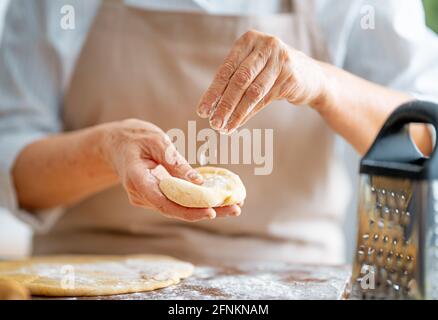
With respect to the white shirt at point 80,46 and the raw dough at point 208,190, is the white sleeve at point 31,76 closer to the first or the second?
the white shirt at point 80,46

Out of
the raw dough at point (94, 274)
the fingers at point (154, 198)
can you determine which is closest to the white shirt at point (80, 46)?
the raw dough at point (94, 274)

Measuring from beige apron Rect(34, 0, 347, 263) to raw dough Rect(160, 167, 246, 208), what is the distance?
7.6 inches

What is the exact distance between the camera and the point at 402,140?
2.35ft

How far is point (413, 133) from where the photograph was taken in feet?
2.53

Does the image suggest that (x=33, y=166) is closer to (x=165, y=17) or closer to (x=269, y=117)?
(x=165, y=17)

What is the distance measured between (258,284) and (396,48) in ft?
1.23

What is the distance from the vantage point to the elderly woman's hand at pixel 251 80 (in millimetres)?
694

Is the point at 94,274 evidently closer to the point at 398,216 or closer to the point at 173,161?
the point at 173,161

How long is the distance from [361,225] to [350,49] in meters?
0.31

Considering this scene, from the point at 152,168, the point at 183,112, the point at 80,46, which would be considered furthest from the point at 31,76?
the point at 152,168

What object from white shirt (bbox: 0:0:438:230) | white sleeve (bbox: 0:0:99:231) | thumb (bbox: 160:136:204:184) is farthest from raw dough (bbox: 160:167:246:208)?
white sleeve (bbox: 0:0:99:231)

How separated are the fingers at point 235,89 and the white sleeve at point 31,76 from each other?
439 millimetres

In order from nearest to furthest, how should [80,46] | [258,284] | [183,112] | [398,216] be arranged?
[398,216] → [258,284] → [183,112] → [80,46]
